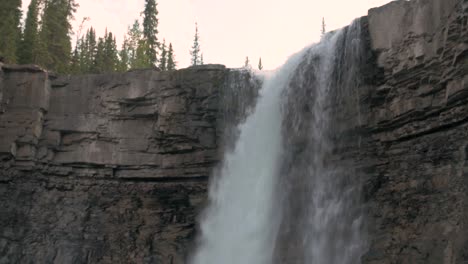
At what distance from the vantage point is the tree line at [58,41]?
3341cm

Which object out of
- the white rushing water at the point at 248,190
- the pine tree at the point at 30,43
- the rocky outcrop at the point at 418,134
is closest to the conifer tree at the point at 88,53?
the pine tree at the point at 30,43

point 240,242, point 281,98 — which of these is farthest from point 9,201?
point 281,98

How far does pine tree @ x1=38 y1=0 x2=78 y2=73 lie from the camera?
34.9 meters

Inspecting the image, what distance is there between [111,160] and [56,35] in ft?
56.2

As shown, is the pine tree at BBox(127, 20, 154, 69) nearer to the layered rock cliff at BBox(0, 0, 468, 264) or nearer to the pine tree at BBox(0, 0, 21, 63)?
the pine tree at BBox(0, 0, 21, 63)

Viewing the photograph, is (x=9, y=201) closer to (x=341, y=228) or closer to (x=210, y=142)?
(x=210, y=142)

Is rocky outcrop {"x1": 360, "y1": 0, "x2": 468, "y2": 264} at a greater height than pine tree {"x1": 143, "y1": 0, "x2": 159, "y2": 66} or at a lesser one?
lesser

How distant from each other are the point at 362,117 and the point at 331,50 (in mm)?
2547

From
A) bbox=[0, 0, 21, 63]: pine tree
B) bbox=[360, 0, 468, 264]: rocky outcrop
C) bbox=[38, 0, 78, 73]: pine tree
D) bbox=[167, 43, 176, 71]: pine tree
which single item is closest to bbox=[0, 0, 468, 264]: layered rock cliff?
bbox=[360, 0, 468, 264]: rocky outcrop

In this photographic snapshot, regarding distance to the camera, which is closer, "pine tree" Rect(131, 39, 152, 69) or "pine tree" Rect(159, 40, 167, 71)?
"pine tree" Rect(131, 39, 152, 69)

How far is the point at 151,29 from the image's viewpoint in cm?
4616

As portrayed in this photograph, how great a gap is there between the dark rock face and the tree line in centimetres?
855

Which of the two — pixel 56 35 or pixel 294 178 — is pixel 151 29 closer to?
pixel 56 35

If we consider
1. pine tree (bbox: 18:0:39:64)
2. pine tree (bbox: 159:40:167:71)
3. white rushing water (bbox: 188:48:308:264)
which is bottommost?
white rushing water (bbox: 188:48:308:264)
